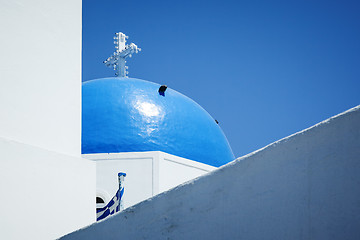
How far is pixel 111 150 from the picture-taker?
8.93 m

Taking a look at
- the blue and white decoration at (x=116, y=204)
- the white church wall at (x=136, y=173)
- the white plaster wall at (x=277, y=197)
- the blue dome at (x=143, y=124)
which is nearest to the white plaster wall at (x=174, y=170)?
the white church wall at (x=136, y=173)

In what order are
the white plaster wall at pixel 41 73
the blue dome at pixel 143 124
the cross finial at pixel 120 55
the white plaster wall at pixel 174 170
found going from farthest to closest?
1. the cross finial at pixel 120 55
2. the blue dome at pixel 143 124
3. the white plaster wall at pixel 174 170
4. the white plaster wall at pixel 41 73

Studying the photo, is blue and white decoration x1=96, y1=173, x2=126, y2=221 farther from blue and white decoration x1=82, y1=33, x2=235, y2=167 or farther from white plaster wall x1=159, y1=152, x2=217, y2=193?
blue and white decoration x1=82, y1=33, x2=235, y2=167

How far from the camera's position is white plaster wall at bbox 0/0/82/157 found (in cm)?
305

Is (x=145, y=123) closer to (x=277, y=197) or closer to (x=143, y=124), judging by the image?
(x=143, y=124)

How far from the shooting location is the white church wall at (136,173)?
27.1 ft

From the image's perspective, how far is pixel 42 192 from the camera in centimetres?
298

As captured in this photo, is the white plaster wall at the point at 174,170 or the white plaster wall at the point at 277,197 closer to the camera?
the white plaster wall at the point at 277,197

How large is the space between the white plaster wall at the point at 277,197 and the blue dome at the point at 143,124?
280 inches

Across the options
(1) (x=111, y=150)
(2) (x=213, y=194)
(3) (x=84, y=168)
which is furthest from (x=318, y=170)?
(1) (x=111, y=150)

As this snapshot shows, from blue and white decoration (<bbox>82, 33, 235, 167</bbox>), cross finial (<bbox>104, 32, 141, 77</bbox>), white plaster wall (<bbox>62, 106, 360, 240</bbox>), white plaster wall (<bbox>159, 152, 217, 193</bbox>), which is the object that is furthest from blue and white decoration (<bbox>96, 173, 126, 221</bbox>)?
cross finial (<bbox>104, 32, 141, 77</bbox>)

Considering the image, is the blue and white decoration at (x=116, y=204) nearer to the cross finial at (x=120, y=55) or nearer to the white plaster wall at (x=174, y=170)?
the white plaster wall at (x=174, y=170)

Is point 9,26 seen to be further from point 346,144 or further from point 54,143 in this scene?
point 346,144

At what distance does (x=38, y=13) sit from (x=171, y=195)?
2.34 meters
